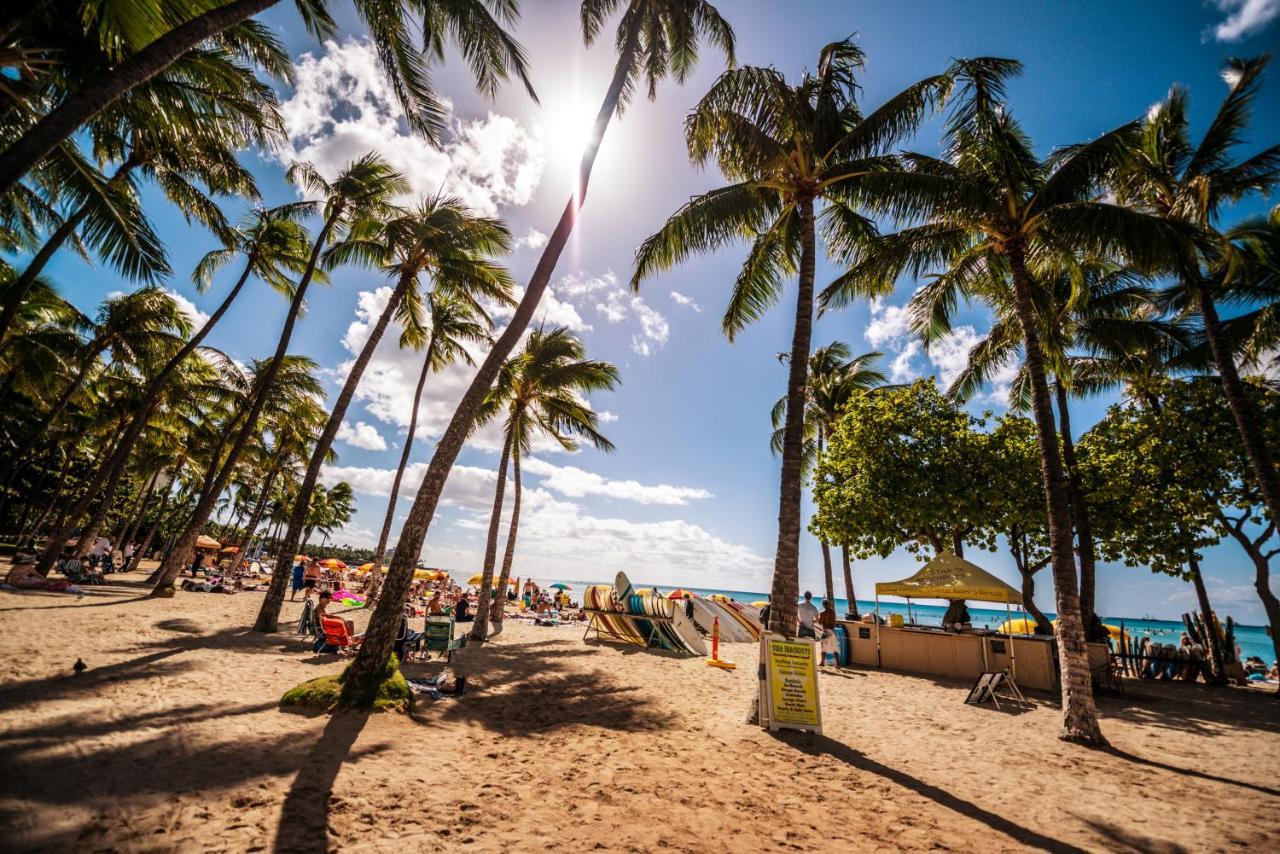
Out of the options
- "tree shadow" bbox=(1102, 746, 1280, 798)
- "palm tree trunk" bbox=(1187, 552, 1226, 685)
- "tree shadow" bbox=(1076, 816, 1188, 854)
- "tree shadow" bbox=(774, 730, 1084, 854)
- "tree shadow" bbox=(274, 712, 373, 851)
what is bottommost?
"tree shadow" bbox=(274, 712, 373, 851)

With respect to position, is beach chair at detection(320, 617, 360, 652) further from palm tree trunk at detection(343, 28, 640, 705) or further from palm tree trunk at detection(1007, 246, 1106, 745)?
palm tree trunk at detection(1007, 246, 1106, 745)

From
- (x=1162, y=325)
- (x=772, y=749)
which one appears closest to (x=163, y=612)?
(x=772, y=749)

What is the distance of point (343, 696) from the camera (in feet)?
22.6

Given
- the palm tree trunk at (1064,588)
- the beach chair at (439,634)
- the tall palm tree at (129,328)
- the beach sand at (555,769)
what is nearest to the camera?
the beach sand at (555,769)

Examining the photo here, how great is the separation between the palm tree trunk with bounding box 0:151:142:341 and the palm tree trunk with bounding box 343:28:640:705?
24.5 ft

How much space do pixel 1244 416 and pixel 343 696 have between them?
17201mm

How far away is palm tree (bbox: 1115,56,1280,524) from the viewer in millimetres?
10136

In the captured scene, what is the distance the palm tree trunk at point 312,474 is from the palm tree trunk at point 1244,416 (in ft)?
61.6

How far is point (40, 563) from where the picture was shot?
16.6 meters

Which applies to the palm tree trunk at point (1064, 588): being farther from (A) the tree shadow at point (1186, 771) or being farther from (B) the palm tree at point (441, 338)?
(B) the palm tree at point (441, 338)

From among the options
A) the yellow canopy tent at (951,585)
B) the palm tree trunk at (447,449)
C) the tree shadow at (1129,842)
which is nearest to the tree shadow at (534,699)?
the palm tree trunk at (447,449)

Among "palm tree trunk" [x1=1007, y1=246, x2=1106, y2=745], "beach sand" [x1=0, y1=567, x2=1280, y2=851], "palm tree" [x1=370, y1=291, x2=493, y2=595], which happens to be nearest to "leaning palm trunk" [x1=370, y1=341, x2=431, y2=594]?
"palm tree" [x1=370, y1=291, x2=493, y2=595]

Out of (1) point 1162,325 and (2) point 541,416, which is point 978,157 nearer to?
(1) point 1162,325

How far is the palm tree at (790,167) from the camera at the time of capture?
9.18m
